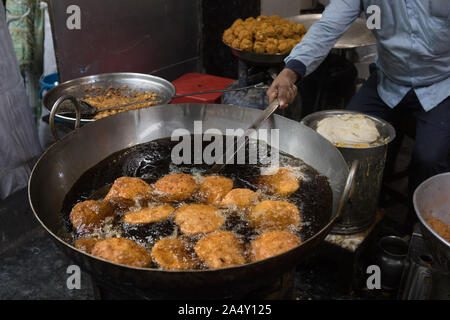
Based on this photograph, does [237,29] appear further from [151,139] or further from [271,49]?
[151,139]

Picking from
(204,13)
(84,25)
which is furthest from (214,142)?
(204,13)

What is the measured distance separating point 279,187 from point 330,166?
1.00 ft

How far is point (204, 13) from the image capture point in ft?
16.3

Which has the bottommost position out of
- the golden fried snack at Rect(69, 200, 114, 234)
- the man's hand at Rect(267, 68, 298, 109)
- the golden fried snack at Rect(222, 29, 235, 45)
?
A: the golden fried snack at Rect(69, 200, 114, 234)

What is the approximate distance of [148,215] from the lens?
5.98 ft

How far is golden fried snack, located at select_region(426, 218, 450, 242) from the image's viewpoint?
2285 millimetres

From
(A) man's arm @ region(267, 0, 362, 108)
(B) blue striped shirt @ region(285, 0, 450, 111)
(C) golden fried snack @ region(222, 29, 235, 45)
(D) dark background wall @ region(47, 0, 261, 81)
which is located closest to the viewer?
(B) blue striped shirt @ region(285, 0, 450, 111)

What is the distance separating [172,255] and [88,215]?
0.45 metres

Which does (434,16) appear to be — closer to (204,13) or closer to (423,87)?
(423,87)

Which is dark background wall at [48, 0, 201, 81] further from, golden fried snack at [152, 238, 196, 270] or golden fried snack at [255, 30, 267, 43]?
golden fried snack at [152, 238, 196, 270]

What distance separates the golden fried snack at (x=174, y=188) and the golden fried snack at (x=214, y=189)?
51mm

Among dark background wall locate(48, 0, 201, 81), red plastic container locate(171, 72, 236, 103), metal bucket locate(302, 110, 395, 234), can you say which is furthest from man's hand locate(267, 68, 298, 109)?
dark background wall locate(48, 0, 201, 81)

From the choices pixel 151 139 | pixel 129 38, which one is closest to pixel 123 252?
pixel 151 139

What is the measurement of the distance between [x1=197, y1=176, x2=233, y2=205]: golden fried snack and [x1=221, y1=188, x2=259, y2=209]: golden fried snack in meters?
0.05
